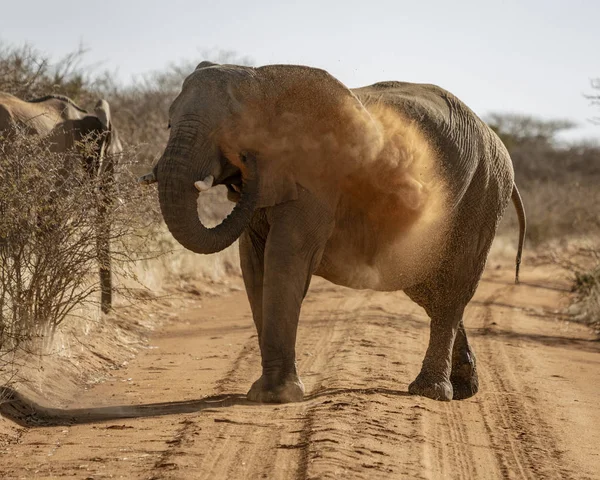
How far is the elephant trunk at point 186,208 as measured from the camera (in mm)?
7109

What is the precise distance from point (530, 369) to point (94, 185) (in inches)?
172

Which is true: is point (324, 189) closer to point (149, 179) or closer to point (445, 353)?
point (149, 179)

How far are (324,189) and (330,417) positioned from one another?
171 centimetres

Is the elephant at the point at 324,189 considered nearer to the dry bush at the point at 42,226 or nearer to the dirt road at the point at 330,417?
the dirt road at the point at 330,417

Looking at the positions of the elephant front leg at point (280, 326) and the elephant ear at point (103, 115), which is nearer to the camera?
the elephant front leg at point (280, 326)

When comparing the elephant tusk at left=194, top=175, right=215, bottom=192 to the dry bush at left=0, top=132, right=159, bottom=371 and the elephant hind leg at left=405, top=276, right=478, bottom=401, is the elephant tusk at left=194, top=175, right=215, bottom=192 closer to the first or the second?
the dry bush at left=0, top=132, right=159, bottom=371

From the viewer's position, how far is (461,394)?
9172 mm

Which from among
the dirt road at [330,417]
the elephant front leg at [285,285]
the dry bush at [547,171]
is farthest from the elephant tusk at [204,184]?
the dry bush at [547,171]

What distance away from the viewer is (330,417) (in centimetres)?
718

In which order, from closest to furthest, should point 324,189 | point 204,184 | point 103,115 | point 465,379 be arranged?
point 204,184 < point 324,189 < point 465,379 < point 103,115

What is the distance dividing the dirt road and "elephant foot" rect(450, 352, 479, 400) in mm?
150

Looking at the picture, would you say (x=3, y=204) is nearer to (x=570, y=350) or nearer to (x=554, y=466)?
(x=554, y=466)

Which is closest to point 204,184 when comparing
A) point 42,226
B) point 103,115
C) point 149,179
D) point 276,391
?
point 149,179

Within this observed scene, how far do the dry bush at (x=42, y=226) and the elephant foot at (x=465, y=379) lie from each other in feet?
9.35
